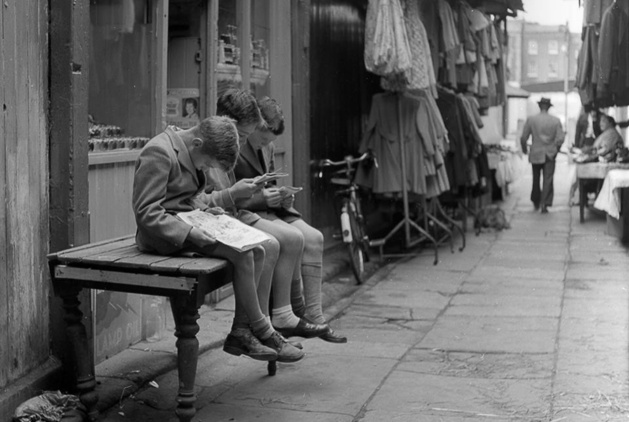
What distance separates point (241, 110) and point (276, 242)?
2.50ft

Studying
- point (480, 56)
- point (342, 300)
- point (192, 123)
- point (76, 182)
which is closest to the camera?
point (76, 182)

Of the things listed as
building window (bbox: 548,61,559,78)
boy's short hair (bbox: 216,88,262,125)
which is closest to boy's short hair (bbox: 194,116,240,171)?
boy's short hair (bbox: 216,88,262,125)

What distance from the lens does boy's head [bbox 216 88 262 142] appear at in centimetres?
562

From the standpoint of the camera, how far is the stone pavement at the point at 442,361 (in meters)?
5.36

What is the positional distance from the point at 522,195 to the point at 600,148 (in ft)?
17.7

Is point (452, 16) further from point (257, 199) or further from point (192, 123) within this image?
point (257, 199)

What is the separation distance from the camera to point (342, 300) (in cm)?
892

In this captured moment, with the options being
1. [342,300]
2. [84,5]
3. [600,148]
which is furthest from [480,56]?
[84,5]

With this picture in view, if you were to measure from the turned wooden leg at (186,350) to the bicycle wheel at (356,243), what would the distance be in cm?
495

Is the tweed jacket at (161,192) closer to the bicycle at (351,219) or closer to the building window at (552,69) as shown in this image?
the bicycle at (351,219)

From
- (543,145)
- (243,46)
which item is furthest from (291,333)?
(543,145)

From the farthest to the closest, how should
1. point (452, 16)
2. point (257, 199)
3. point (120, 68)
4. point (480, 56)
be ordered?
point (480, 56), point (452, 16), point (120, 68), point (257, 199)

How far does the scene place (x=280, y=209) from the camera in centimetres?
618

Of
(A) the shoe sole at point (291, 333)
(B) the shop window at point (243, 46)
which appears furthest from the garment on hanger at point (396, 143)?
(A) the shoe sole at point (291, 333)
